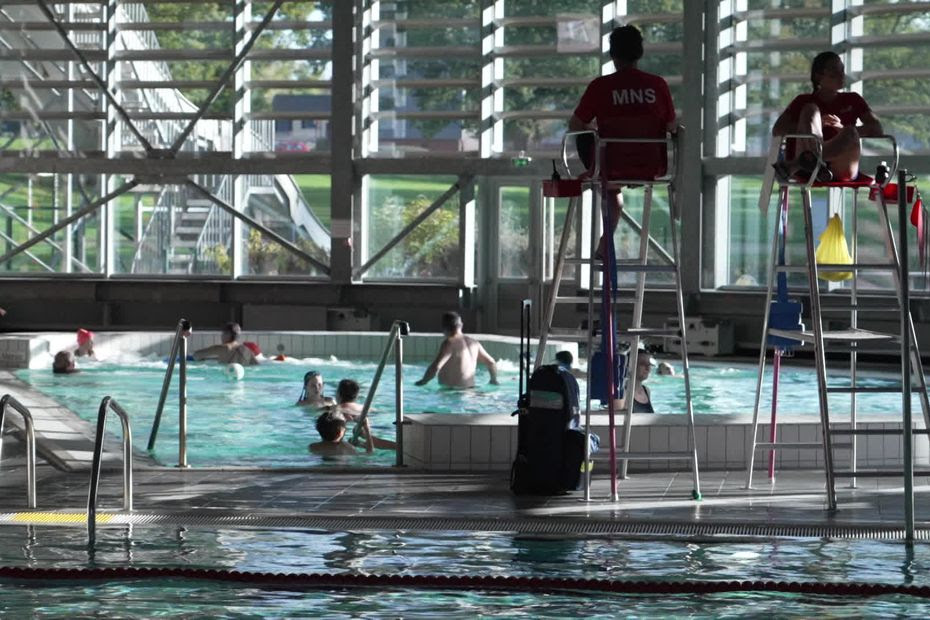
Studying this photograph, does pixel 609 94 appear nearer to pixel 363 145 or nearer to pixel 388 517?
pixel 388 517

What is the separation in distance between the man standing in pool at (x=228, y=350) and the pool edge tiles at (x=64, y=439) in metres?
4.39

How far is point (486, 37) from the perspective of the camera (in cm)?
1922

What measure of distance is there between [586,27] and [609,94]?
12.2 meters

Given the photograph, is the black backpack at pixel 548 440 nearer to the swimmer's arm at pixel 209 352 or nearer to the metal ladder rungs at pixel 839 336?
the metal ladder rungs at pixel 839 336

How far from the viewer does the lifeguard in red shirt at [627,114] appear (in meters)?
6.96

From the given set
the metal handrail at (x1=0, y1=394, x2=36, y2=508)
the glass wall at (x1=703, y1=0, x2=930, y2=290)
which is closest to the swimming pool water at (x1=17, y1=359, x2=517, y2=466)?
the metal handrail at (x1=0, y1=394, x2=36, y2=508)

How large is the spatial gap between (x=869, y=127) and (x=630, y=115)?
3.53ft

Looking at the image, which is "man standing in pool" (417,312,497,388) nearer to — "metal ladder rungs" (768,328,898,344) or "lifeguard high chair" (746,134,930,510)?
"lifeguard high chair" (746,134,930,510)

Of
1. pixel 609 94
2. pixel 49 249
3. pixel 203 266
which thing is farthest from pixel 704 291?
pixel 609 94

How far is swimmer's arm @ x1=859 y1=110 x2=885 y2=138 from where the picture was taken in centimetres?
686

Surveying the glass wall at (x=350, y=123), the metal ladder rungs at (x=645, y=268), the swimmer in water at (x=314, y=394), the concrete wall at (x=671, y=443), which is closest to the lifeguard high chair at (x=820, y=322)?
the metal ladder rungs at (x=645, y=268)

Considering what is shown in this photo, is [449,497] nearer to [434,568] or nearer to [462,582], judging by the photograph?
[434,568]

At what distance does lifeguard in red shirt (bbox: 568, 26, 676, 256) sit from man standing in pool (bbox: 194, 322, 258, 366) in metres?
8.64

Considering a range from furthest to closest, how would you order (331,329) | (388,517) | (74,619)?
(331,329), (388,517), (74,619)
